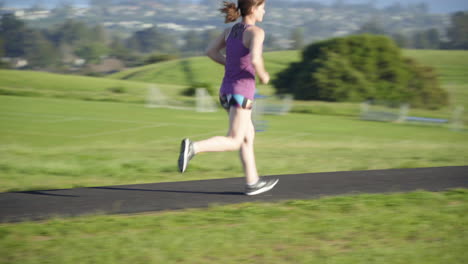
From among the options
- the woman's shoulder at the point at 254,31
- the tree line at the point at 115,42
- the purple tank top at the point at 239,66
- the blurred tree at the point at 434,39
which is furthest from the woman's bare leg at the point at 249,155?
the blurred tree at the point at 434,39

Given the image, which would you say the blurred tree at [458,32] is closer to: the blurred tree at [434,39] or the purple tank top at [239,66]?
the blurred tree at [434,39]

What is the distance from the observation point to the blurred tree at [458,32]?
103 meters

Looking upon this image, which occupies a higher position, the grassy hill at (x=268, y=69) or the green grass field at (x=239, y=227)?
the green grass field at (x=239, y=227)

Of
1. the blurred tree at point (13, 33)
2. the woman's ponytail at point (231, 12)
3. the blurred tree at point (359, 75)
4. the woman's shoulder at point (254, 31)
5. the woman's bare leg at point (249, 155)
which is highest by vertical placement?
the blurred tree at point (13, 33)

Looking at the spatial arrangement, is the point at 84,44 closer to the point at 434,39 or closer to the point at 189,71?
the point at 189,71

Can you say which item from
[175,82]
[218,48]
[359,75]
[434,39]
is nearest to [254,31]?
[218,48]

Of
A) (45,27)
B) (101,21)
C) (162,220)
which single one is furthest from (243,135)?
(101,21)

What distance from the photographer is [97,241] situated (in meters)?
4.14

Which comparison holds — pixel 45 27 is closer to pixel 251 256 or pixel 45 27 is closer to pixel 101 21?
pixel 101 21

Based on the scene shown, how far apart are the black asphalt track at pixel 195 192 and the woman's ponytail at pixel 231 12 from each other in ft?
5.85

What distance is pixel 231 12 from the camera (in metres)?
5.75

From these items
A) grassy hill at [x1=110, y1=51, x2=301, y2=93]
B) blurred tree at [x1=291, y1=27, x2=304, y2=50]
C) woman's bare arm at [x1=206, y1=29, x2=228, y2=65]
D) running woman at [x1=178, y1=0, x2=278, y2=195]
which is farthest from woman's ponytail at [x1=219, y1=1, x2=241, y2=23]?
blurred tree at [x1=291, y1=27, x2=304, y2=50]

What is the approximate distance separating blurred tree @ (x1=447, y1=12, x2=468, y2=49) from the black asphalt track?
327ft

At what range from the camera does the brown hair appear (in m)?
5.56
